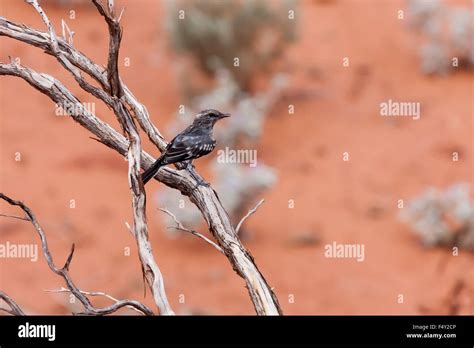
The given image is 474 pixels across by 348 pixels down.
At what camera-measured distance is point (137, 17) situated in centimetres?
2094

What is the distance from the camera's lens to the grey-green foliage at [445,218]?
42.7 feet

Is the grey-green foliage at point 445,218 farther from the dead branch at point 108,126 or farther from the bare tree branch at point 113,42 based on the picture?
the bare tree branch at point 113,42

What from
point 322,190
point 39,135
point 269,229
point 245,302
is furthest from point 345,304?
point 39,135

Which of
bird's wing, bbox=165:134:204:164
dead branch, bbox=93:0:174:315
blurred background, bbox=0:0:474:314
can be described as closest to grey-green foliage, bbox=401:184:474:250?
blurred background, bbox=0:0:474:314

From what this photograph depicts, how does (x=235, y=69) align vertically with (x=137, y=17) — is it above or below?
below

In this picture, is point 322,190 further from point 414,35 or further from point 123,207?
point 414,35

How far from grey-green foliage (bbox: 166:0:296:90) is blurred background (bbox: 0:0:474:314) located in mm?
34

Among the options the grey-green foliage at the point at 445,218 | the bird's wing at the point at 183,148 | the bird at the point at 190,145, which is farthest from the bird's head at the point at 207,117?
the grey-green foliage at the point at 445,218

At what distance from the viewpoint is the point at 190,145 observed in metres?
5.39

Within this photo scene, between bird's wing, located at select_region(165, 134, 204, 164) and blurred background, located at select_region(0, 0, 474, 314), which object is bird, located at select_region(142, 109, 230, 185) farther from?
blurred background, located at select_region(0, 0, 474, 314)

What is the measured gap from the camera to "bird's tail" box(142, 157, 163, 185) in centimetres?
479

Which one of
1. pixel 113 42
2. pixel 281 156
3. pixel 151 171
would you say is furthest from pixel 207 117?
pixel 281 156

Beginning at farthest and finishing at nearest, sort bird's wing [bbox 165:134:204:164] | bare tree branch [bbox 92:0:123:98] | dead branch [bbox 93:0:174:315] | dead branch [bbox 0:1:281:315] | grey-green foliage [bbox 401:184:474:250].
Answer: grey-green foliage [bbox 401:184:474:250]
bird's wing [bbox 165:134:204:164]
dead branch [bbox 0:1:281:315]
bare tree branch [bbox 92:0:123:98]
dead branch [bbox 93:0:174:315]

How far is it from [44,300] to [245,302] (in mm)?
2680
